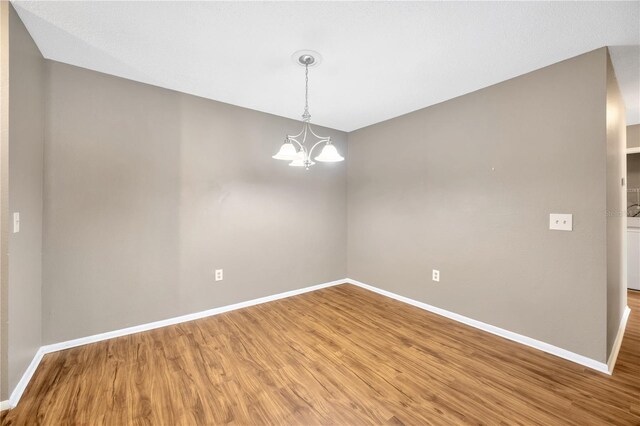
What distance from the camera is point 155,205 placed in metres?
2.67

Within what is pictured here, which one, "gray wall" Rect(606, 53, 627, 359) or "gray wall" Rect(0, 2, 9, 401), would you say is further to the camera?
"gray wall" Rect(606, 53, 627, 359)

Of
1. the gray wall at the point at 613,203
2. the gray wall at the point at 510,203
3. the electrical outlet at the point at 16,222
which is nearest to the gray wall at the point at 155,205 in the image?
the electrical outlet at the point at 16,222

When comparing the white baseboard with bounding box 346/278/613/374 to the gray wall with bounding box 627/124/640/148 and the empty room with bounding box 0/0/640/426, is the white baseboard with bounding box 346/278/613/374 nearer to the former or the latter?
the empty room with bounding box 0/0/640/426

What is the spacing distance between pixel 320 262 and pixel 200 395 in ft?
8.03

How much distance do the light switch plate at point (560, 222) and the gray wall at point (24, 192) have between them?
13.1ft

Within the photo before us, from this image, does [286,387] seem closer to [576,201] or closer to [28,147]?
[28,147]

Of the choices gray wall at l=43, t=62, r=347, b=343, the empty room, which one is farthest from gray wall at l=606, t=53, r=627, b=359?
gray wall at l=43, t=62, r=347, b=343

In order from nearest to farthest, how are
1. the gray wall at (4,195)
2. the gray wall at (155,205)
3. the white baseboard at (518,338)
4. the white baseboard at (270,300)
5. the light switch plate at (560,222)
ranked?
the gray wall at (4,195) < the white baseboard at (270,300) < the white baseboard at (518,338) < the light switch plate at (560,222) < the gray wall at (155,205)

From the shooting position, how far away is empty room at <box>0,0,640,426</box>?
5.49 ft

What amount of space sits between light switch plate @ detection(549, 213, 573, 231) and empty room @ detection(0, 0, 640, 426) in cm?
2

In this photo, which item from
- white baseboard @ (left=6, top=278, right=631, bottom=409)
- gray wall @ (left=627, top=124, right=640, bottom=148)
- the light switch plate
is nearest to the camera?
white baseboard @ (left=6, top=278, right=631, bottom=409)

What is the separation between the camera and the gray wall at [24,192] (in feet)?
5.47

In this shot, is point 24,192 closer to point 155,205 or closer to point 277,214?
point 155,205

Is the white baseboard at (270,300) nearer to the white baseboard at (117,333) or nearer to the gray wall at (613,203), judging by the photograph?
the white baseboard at (117,333)
